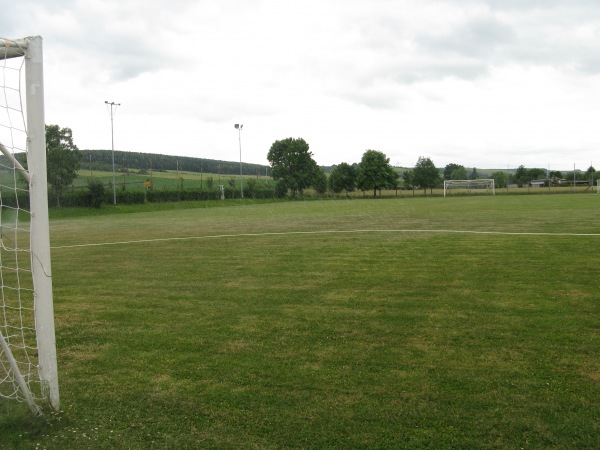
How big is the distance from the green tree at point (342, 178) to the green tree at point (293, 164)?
3118 millimetres

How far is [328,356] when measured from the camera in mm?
4723

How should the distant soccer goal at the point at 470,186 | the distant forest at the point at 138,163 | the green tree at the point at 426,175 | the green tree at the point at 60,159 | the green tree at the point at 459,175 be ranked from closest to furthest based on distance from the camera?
the green tree at the point at 60,159 → the distant forest at the point at 138,163 → the distant soccer goal at the point at 470,186 → the green tree at the point at 426,175 → the green tree at the point at 459,175

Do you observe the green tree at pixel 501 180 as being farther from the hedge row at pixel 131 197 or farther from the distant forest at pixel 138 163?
the distant forest at pixel 138 163

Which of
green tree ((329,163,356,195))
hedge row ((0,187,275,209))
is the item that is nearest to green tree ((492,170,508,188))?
green tree ((329,163,356,195))

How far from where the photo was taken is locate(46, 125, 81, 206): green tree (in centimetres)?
3878

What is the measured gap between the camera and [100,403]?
3807mm

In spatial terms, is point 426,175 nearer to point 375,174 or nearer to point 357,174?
point 375,174

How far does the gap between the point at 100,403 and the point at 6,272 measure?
7.53 meters

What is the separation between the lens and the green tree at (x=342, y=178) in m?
81.3

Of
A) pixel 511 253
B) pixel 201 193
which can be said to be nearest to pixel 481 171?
pixel 201 193

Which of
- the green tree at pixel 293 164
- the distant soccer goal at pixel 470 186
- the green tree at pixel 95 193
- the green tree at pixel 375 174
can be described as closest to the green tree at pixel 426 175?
the green tree at pixel 375 174

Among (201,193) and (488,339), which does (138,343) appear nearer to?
(488,339)

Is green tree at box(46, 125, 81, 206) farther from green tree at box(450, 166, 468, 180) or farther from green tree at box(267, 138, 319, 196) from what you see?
green tree at box(450, 166, 468, 180)

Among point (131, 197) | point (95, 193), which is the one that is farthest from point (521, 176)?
point (95, 193)
